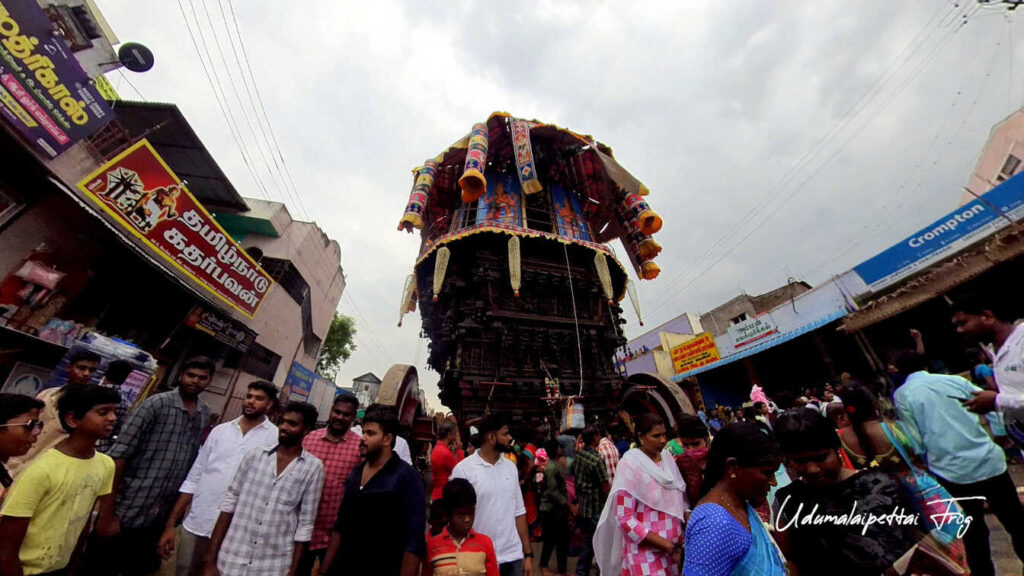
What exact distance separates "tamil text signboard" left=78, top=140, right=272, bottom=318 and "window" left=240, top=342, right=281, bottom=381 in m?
3.41

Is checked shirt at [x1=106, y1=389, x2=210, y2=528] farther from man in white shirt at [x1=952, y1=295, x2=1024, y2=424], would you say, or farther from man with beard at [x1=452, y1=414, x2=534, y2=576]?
man in white shirt at [x1=952, y1=295, x2=1024, y2=424]

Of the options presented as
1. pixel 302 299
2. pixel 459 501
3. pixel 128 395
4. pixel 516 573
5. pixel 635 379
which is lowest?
pixel 516 573

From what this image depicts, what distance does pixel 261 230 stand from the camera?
1512 centimetres

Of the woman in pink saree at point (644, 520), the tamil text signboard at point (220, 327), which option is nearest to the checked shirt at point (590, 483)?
the woman in pink saree at point (644, 520)

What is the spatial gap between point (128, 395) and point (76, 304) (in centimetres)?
326

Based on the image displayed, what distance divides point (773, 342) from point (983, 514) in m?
14.7

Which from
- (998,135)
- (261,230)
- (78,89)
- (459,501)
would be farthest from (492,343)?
(998,135)

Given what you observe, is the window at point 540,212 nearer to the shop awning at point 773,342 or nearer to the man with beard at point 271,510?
the shop awning at point 773,342

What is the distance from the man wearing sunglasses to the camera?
2.15m

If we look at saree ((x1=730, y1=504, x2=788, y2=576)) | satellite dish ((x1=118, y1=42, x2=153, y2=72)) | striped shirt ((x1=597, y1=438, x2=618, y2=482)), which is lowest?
saree ((x1=730, y1=504, x2=788, y2=576))

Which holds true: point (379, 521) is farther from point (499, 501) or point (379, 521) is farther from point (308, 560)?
point (308, 560)

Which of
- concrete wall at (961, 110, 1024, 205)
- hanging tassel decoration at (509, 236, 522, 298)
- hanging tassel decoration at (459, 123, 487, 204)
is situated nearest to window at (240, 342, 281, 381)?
hanging tassel decoration at (459, 123, 487, 204)

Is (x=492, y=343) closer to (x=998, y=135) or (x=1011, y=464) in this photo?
(x=1011, y=464)

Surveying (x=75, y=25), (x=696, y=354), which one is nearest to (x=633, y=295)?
(x=696, y=354)
